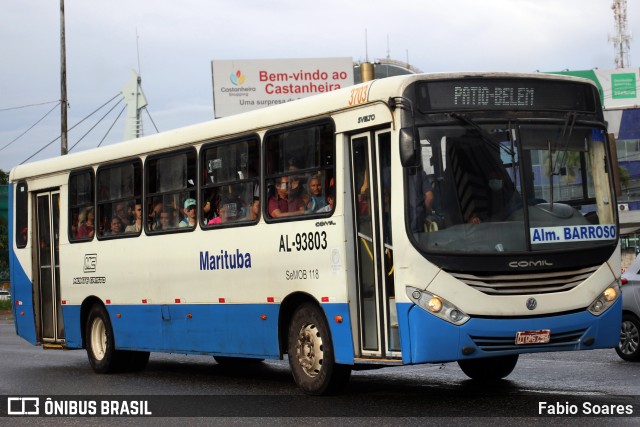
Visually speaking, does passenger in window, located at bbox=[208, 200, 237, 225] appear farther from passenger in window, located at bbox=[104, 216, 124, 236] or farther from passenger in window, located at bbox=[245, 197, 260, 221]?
passenger in window, located at bbox=[104, 216, 124, 236]

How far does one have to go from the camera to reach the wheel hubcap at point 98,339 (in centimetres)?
1803

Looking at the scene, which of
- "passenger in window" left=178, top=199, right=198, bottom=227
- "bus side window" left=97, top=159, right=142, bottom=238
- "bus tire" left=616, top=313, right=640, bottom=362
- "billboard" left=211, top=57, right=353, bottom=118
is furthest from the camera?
"billboard" left=211, top=57, right=353, bottom=118

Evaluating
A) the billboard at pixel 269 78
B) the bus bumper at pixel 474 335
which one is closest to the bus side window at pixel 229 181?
the bus bumper at pixel 474 335

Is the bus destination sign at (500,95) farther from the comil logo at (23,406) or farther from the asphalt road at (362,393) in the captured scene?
the comil logo at (23,406)

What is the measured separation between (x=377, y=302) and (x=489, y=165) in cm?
175

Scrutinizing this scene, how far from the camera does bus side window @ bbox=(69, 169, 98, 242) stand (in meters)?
18.2

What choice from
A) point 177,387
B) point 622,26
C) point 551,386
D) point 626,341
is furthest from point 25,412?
point 622,26

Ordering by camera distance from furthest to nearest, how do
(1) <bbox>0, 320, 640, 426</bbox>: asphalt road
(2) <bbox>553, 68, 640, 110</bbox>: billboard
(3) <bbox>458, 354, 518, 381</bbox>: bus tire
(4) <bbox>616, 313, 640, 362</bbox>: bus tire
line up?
(2) <bbox>553, 68, 640, 110</bbox>: billboard
(4) <bbox>616, 313, 640, 362</bbox>: bus tire
(3) <bbox>458, 354, 518, 381</bbox>: bus tire
(1) <bbox>0, 320, 640, 426</bbox>: asphalt road

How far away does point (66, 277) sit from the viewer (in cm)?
1886

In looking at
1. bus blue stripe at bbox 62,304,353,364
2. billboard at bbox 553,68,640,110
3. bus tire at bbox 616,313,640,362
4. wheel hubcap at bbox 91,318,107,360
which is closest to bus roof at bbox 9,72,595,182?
bus blue stripe at bbox 62,304,353,364

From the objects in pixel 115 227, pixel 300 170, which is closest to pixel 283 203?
pixel 300 170

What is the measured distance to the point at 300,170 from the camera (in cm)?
1325

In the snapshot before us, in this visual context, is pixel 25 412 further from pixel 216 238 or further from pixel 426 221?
pixel 426 221

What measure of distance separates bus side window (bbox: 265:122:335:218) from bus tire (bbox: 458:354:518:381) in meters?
2.67
